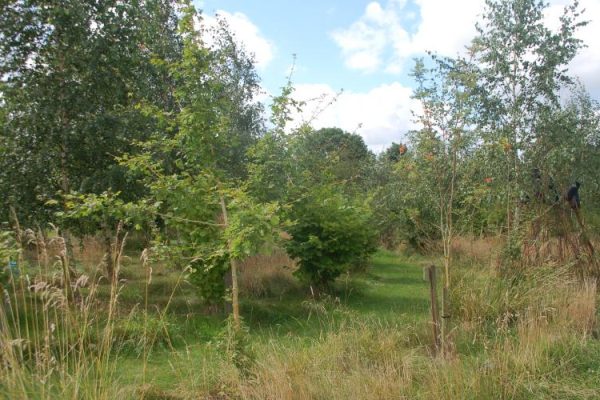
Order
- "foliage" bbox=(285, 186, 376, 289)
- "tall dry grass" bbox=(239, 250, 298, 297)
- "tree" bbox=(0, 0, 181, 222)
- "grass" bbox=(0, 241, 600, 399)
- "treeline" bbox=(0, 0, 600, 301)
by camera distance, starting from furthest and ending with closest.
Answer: "tall dry grass" bbox=(239, 250, 298, 297) < "foliage" bbox=(285, 186, 376, 289) < "tree" bbox=(0, 0, 181, 222) < "treeline" bbox=(0, 0, 600, 301) < "grass" bbox=(0, 241, 600, 399)

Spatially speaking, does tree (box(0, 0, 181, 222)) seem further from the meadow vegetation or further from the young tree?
the young tree

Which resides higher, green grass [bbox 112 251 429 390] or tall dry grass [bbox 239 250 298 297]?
tall dry grass [bbox 239 250 298 297]

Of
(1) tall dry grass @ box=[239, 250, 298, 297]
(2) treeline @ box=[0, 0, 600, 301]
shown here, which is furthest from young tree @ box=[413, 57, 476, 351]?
(1) tall dry grass @ box=[239, 250, 298, 297]

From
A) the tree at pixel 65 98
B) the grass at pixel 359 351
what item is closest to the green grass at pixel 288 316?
the grass at pixel 359 351

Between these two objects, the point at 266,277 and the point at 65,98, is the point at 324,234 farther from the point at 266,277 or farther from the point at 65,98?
the point at 65,98

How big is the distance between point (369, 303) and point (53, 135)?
5.57 meters

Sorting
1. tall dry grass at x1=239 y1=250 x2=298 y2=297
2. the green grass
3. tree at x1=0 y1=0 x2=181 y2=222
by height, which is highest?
tree at x1=0 y1=0 x2=181 y2=222

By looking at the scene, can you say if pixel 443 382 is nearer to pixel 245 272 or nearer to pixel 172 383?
pixel 172 383

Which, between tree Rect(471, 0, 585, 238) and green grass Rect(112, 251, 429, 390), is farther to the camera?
tree Rect(471, 0, 585, 238)

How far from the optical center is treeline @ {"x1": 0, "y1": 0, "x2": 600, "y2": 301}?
509 centimetres

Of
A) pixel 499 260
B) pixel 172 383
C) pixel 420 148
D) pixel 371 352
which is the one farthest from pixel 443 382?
pixel 499 260

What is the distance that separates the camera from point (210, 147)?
5.19 metres

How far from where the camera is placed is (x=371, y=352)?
16.1ft

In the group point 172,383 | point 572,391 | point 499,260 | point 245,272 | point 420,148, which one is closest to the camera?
point 572,391
